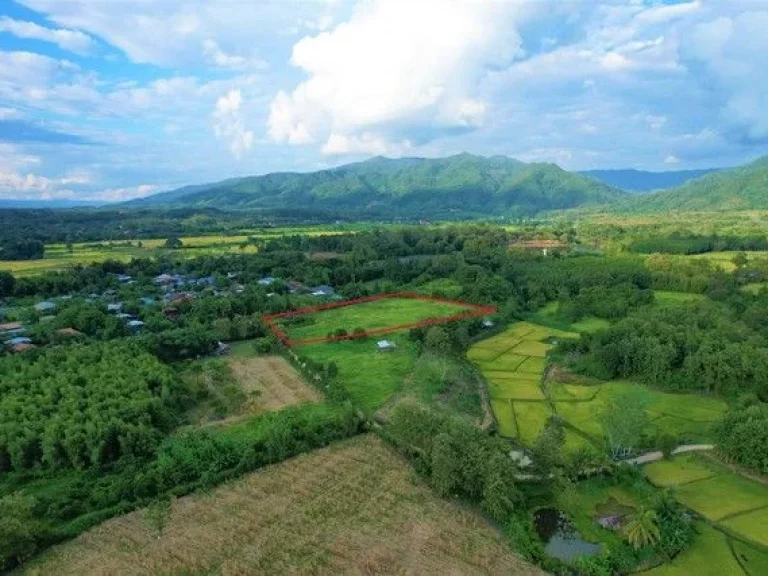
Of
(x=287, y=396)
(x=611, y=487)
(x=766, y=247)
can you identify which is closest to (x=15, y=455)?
(x=287, y=396)

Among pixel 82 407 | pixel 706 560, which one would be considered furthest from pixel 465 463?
pixel 82 407

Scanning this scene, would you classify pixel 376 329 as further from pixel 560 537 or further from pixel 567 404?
pixel 560 537

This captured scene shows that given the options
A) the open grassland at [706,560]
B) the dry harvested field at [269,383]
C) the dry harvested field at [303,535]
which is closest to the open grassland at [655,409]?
the open grassland at [706,560]

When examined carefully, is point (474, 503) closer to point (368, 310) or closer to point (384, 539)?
point (384, 539)

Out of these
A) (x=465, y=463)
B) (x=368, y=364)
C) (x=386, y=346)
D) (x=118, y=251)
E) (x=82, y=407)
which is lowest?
(x=368, y=364)

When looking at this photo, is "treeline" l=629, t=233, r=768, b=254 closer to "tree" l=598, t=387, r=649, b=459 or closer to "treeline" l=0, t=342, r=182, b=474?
"tree" l=598, t=387, r=649, b=459

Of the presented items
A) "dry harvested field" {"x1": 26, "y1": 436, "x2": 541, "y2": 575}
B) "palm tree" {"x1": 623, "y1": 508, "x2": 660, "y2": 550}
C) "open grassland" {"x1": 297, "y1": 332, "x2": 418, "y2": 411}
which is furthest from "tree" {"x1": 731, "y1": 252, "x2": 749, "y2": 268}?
"dry harvested field" {"x1": 26, "y1": 436, "x2": 541, "y2": 575}
